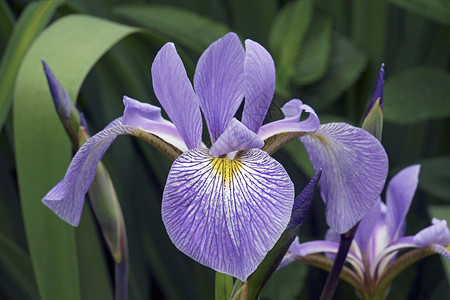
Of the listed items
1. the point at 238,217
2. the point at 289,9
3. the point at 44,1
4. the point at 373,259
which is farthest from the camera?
the point at 289,9

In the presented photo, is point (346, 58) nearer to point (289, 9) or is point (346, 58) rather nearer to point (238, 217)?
point (289, 9)

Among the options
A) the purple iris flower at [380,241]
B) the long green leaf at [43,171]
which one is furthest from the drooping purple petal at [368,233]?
the long green leaf at [43,171]

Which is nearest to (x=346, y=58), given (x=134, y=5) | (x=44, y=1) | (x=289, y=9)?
(x=289, y=9)

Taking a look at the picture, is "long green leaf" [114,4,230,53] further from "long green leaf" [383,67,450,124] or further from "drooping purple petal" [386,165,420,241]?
"drooping purple petal" [386,165,420,241]

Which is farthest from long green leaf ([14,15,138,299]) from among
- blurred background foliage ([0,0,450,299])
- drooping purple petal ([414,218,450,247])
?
drooping purple petal ([414,218,450,247])

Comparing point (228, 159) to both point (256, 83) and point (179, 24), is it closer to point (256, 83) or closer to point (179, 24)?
point (256, 83)

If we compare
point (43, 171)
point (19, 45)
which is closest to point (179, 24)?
point (19, 45)
